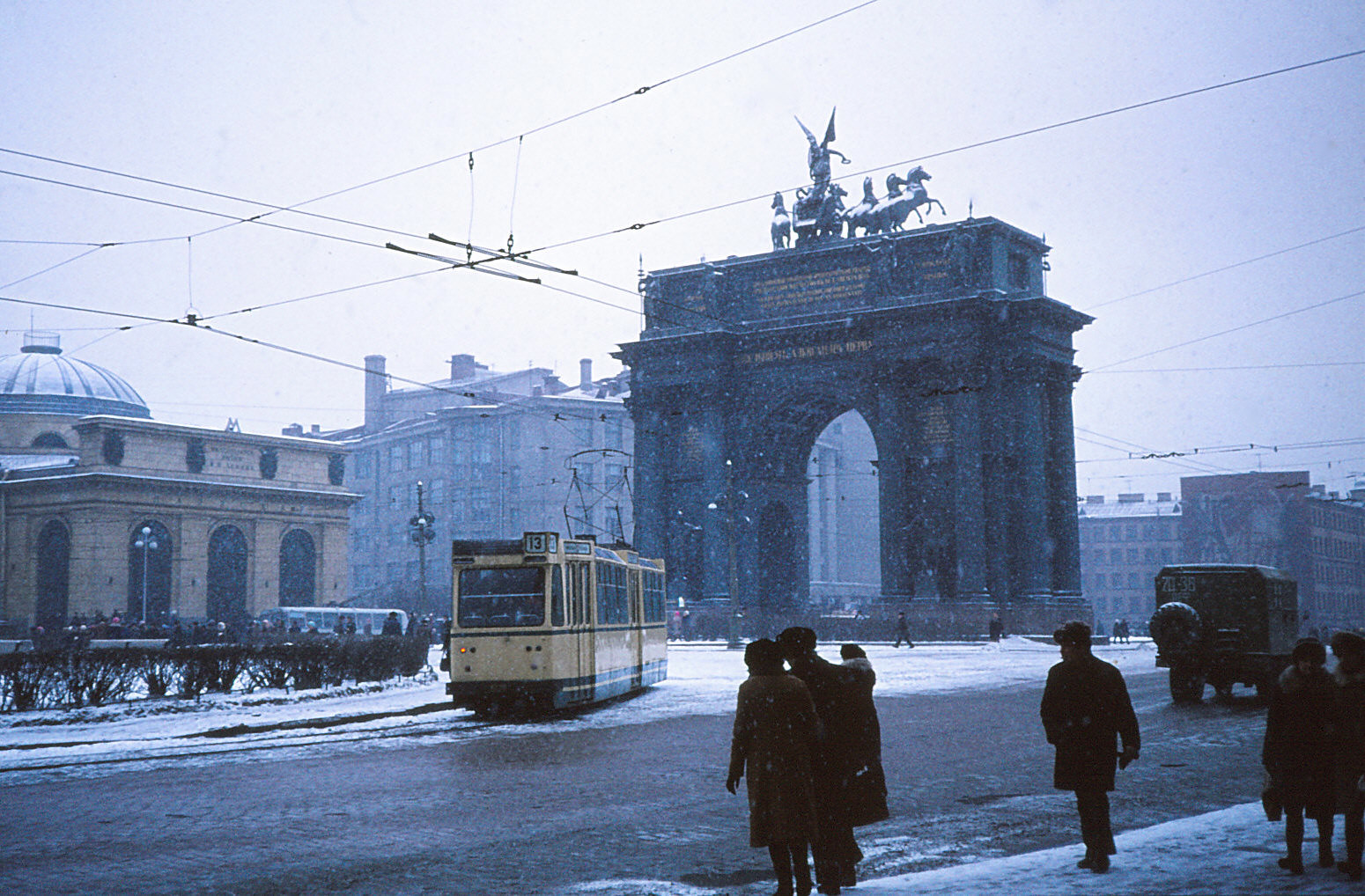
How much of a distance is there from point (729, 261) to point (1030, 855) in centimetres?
5289

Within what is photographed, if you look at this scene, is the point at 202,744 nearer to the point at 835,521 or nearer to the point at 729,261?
the point at 729,261

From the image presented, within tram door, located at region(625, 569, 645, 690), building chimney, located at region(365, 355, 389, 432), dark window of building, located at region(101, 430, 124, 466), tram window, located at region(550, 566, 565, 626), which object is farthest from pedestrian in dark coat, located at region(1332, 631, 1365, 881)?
building chimney, located at region(365, 355, 389, 432)

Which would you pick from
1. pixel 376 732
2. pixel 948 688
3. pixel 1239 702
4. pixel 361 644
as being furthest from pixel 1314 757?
pixel 361 644

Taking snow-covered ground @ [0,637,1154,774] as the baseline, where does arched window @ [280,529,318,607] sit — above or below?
above

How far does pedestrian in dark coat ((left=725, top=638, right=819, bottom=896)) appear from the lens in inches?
300

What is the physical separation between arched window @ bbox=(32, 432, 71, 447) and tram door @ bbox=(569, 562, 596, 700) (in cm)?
6868

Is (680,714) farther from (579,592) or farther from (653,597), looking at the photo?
(653,597)

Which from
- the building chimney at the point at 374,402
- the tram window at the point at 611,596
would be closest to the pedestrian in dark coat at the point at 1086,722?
the tram window at the point at 611,596

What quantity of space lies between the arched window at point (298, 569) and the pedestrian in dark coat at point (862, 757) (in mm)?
71651

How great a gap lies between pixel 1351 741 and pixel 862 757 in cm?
282

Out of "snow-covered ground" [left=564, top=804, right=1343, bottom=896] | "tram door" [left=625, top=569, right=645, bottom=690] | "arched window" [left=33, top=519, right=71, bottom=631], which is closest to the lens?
"snow-covered ground" [left=564, top=804, right=1343, bottom=896]

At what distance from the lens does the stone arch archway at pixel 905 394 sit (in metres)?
55.6

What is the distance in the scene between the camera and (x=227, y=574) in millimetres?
73812

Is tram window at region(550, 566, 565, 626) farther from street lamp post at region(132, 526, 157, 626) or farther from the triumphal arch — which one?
street lamp post at region(132, 526, 157, 626)
